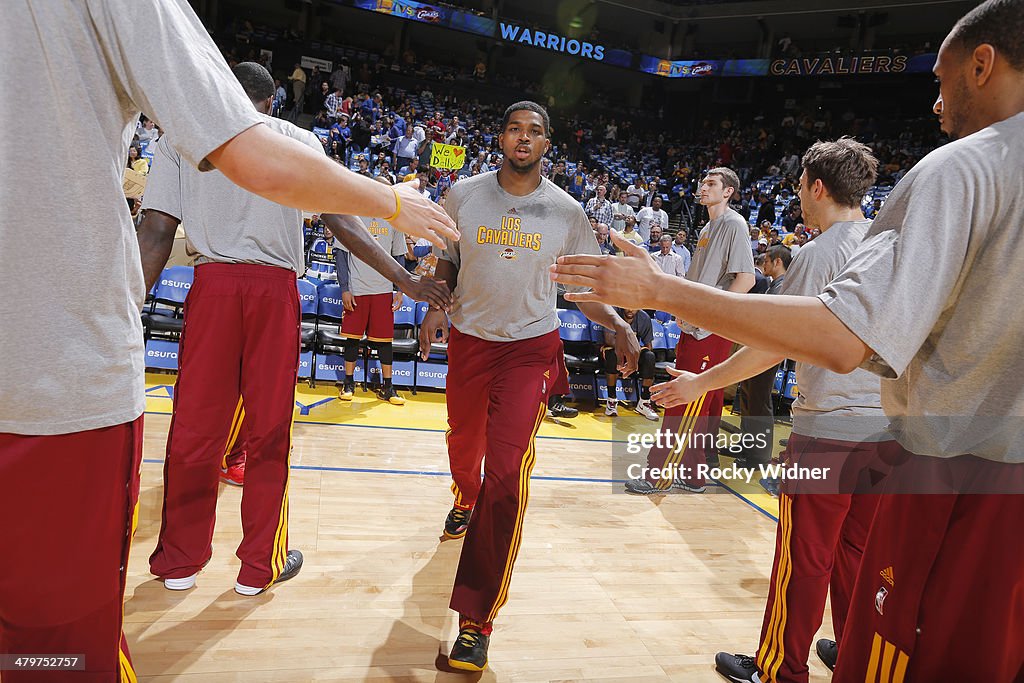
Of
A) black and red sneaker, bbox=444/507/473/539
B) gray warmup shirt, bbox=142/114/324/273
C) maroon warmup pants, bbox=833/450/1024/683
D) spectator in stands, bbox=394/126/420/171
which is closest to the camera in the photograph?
maroon warmup pants, bbox=833/450/1024/683

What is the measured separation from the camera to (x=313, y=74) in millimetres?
20016

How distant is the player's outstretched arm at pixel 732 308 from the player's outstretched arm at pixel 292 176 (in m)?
0.46

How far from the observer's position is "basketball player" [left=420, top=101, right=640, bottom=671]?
9.83 ft

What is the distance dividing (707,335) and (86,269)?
442 cm

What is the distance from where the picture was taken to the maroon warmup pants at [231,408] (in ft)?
9.48

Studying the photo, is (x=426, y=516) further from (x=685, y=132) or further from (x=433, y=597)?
(x=685, y=132)

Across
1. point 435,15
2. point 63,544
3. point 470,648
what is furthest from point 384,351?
point 435,15

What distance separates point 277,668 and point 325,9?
2570cm

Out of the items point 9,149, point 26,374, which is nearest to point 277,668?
point 26,374

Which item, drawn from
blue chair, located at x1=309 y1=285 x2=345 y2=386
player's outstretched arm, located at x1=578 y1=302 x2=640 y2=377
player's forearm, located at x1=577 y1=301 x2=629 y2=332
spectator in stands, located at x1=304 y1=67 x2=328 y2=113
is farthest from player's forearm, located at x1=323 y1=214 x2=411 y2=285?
spectator in stands, located at x1=304 y1=67 x2=328 y2=113

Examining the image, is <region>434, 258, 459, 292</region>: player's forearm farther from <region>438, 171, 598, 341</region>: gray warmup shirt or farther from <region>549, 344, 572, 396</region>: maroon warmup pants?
<region>549, 344, 572, 396</region>: maroon warmup pants

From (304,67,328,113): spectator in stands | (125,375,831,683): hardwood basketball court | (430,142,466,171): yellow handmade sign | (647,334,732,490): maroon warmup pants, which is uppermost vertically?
(304,67,328,113): spectator in stands

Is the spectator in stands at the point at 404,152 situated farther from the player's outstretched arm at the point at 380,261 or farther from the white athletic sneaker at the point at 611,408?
the player's outstretched arm at the point at 380,261

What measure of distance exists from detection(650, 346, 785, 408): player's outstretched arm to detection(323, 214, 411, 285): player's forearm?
112 centimetres
